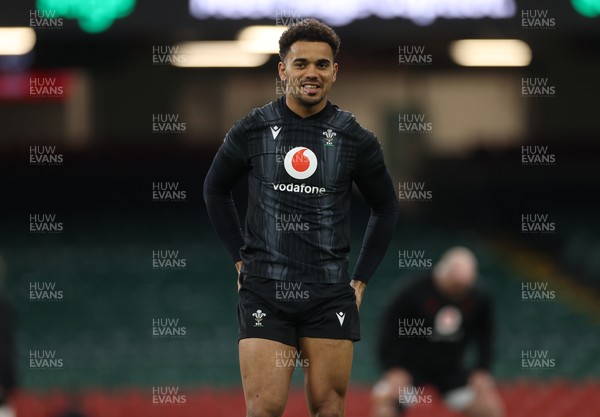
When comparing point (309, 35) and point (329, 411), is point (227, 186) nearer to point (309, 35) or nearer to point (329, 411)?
point (309, 35)

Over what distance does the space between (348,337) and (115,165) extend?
9793mm

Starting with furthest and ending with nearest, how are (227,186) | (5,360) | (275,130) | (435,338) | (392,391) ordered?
(435,338), (392,391), (5,360), (227,186), (275,130)

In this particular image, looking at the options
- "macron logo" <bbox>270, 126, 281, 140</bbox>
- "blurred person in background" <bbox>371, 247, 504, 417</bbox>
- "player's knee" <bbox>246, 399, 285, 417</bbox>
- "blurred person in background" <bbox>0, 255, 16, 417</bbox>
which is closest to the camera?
"player's knee" <bbox>246, 399, 285, 417</bbox>

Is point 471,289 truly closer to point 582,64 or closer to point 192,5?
point 192,5

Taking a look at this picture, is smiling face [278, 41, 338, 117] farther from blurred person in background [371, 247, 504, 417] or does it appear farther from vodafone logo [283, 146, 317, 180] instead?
blurred person in background [371, 247, 504, 417]

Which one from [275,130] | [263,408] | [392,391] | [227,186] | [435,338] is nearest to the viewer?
[263,408]

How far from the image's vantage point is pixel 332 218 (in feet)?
15.0

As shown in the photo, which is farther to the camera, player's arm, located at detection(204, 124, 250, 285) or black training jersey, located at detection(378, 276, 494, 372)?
black training jersey, located at detection(378, 276, 494, 372)

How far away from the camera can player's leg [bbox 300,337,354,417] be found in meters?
4.50

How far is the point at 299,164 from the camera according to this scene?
14.9ft

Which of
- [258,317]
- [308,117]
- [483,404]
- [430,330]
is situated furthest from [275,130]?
[483,404]

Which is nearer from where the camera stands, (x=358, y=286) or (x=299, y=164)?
(x=299, y=164)

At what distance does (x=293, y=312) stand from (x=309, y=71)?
0.86 metres

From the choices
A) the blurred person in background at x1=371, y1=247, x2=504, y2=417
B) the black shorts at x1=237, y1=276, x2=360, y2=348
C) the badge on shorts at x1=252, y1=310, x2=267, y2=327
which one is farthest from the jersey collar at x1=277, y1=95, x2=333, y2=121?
the blurred person in background at x1=371, y1=247, x2=504, y2=417
